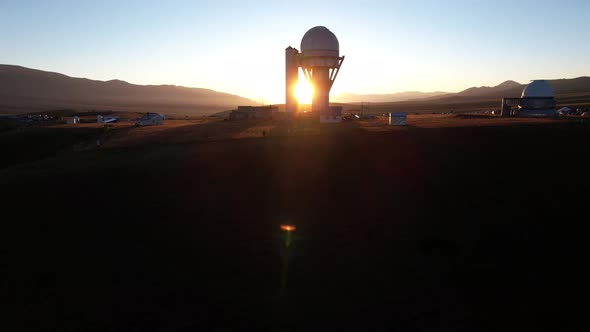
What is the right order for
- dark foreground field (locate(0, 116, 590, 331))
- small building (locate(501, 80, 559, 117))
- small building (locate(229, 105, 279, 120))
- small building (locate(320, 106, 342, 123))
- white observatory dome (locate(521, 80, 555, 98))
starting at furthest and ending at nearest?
1. small building (locate(229, 105, 279, 120))
2. white observatory dome (locate(521, 80, 555, 98))
3. small building (locate(501, 80, 559, 117))
4. small building (locate(320, 106, 342, 123))
5. dark foreground field (locate(0, 116, 590, 331))

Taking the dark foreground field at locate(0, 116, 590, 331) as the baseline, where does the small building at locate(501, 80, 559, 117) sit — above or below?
above

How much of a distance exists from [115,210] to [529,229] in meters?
14.4

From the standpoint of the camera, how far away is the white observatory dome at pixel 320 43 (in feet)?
167

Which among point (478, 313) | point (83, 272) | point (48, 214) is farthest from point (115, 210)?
point (478, 313)

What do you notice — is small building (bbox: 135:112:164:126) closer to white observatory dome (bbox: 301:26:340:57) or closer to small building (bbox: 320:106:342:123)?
white observatory dome (bbox: 301:26:340:57)

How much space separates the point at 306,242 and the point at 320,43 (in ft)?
139

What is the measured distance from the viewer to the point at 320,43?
50.7 metres

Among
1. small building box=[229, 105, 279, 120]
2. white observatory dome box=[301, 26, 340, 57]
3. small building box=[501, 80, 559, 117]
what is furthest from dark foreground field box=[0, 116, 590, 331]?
small building box=[229, 105, 279, 120]

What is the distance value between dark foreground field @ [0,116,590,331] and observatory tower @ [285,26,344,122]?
32.9 metres

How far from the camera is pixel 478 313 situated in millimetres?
9203

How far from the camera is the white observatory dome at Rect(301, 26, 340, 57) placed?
50750mm

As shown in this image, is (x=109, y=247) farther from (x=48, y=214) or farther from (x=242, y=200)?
(x=242, y=200)

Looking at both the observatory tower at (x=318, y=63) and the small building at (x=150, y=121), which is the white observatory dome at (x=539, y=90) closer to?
the observatory tower at (x=318, y=63)

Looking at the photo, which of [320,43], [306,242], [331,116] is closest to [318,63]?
[320,43]
